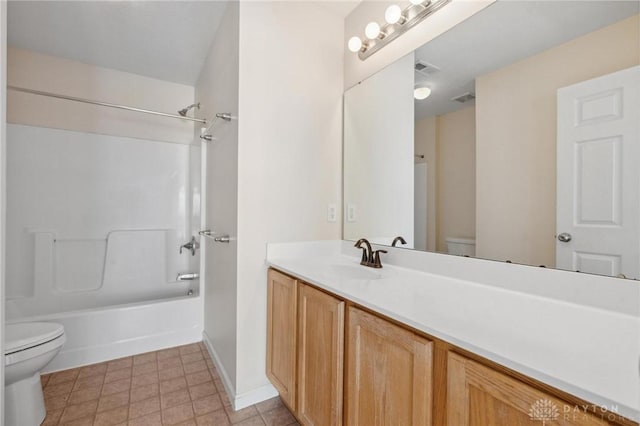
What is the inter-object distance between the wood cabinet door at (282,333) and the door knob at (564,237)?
1.05m

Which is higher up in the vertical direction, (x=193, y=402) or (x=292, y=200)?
(x=292, y=200)

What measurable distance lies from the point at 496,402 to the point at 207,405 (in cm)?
160

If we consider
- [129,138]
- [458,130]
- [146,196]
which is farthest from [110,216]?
[458,130]

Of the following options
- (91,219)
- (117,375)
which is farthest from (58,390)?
(91,219)

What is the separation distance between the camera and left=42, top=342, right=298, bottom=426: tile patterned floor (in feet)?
4.82

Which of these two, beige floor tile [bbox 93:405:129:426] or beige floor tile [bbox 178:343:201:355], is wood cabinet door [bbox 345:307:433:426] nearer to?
beige floor tile [bbox 93:405:129:426]

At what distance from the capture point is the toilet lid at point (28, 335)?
1329mm

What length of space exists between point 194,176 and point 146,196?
20.6 inches

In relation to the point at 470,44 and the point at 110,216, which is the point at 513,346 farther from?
the point at 110,216

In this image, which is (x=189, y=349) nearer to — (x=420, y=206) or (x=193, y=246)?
(x=193, y=246)

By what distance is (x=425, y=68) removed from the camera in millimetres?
1437

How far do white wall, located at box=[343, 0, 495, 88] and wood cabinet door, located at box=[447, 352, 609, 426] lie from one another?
4.55 ft

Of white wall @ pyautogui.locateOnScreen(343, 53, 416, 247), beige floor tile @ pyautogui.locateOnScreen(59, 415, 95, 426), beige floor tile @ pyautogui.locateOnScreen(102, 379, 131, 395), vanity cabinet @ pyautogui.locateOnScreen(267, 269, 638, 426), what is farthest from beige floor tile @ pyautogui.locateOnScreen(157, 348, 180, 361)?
white wall @ pyautogui.locateOnScreen(343, 53, 416, 247)

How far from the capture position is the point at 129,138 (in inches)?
104
